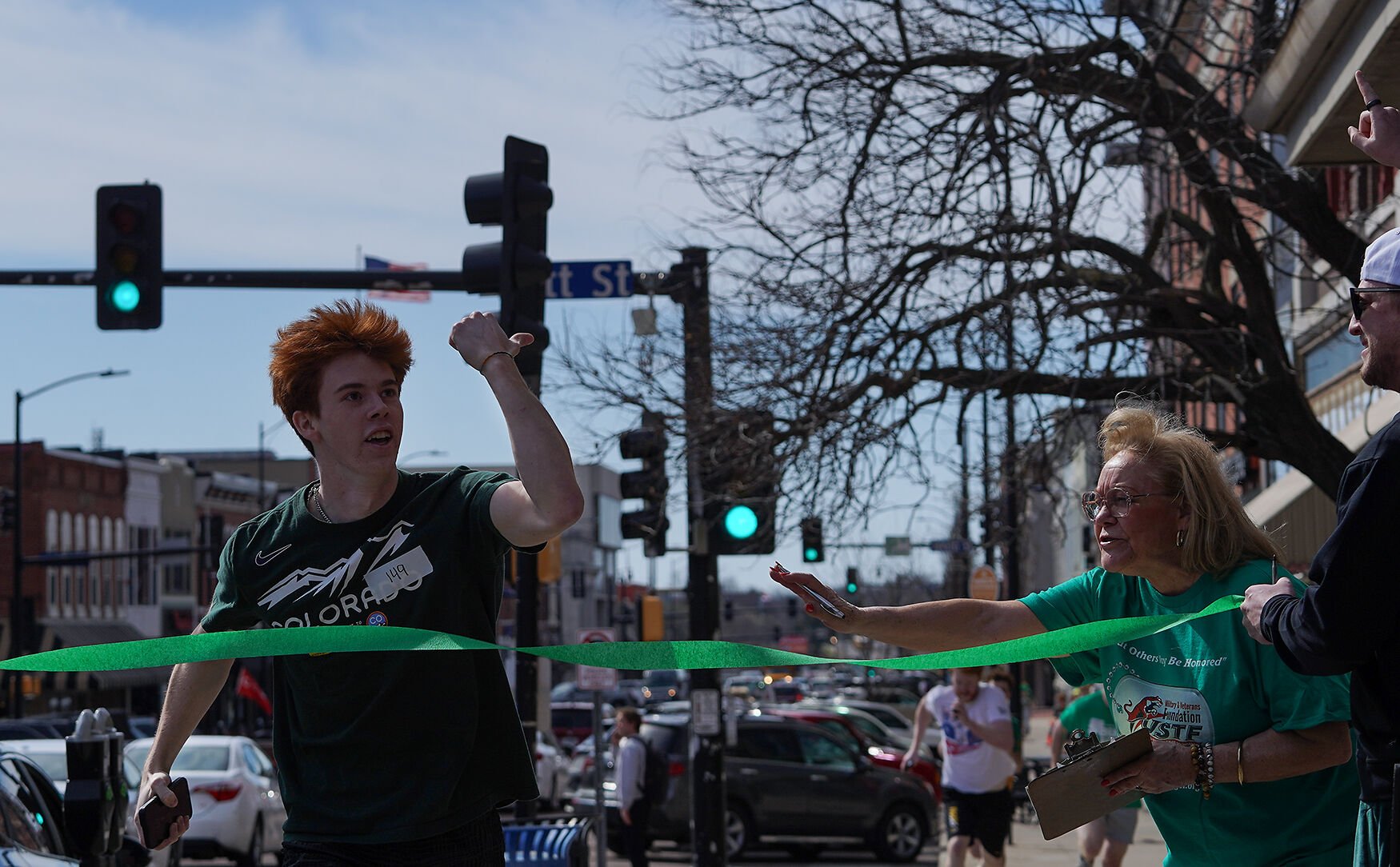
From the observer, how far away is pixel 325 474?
4176 millimetres

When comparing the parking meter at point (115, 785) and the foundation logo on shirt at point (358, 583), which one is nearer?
the foundation logo on shirt at point (358, 583)

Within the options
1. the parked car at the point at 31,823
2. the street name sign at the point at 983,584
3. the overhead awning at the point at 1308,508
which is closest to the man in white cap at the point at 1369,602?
the parked car at the point at 31,823

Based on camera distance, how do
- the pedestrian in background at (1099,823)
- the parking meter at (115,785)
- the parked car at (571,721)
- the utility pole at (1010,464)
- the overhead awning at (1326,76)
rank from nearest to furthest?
the parking meter at (115,785) < the overhead awning at (1326,76) < the pedestrian in background at (1099,823) < the utility pole at (1010,464) < the parked car at (571,721)

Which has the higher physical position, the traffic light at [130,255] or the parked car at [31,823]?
the traffic light at [130,255]

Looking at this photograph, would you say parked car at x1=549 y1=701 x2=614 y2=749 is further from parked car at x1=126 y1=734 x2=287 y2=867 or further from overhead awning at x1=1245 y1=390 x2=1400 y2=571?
overhead awning at x1=1245 y1=390 x2=1400 y2=571

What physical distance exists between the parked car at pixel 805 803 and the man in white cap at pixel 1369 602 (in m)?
17.2

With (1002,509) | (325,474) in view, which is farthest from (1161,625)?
(1002,509)

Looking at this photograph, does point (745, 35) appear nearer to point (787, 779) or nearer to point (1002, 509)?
point (1002, 509)

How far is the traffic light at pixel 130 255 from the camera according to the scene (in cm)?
1195

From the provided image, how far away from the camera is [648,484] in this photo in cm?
1409

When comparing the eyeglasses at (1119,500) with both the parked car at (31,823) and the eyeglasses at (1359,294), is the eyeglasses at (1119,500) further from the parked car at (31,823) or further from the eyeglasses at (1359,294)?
the parked car at (31,823)

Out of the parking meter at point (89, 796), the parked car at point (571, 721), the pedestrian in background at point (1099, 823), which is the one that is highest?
the parking meter at point (89, 796)

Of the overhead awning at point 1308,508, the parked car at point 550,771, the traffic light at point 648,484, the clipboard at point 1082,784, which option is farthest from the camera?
the parked car at point 550,771

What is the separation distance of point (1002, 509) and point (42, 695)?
4504cm
